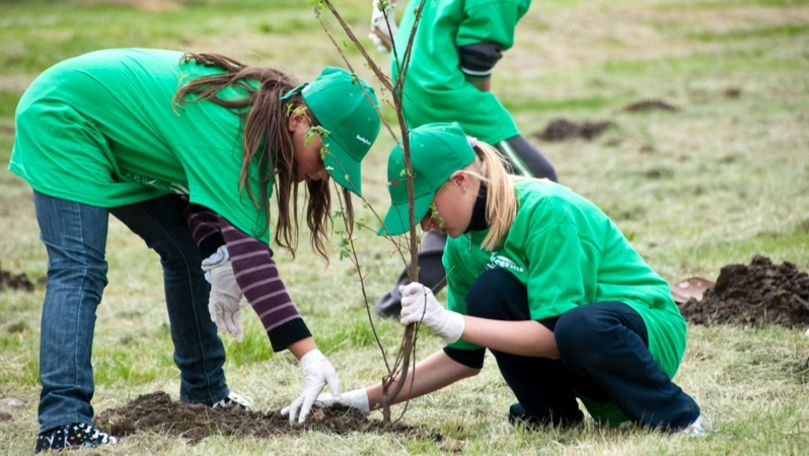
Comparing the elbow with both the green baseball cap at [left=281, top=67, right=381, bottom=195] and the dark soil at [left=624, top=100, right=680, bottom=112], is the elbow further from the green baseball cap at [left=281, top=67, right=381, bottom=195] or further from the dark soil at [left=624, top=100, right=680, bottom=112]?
the dark soil at [left=624, top=100, right=680, bottom=112]

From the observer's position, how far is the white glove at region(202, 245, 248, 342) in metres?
3.97

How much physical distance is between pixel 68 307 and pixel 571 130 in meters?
10.9

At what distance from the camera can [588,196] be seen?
10148mm

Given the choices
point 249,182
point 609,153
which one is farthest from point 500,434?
point 609,153

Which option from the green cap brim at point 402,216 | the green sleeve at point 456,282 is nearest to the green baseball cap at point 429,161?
the green cap brim at point 402,216

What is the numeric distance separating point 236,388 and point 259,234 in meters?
1.54

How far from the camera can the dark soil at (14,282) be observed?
7.73 m

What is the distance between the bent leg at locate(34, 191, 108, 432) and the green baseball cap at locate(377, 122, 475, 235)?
1098mm

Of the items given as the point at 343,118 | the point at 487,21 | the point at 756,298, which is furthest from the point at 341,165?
the point at 756,298

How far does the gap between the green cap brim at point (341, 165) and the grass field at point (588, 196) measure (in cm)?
56

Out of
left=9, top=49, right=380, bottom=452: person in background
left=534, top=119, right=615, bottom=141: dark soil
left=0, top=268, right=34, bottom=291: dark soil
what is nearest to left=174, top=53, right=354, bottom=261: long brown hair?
left=9, top=49, right=380, bottom=452: person in background

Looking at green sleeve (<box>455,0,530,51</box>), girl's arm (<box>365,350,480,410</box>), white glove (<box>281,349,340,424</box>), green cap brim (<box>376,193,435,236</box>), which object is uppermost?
green sleeve (<box>455,0,530,51</box>)

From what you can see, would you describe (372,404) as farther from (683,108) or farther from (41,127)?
(683,108)

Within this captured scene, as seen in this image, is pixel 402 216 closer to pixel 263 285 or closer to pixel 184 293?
pixel 263 285
